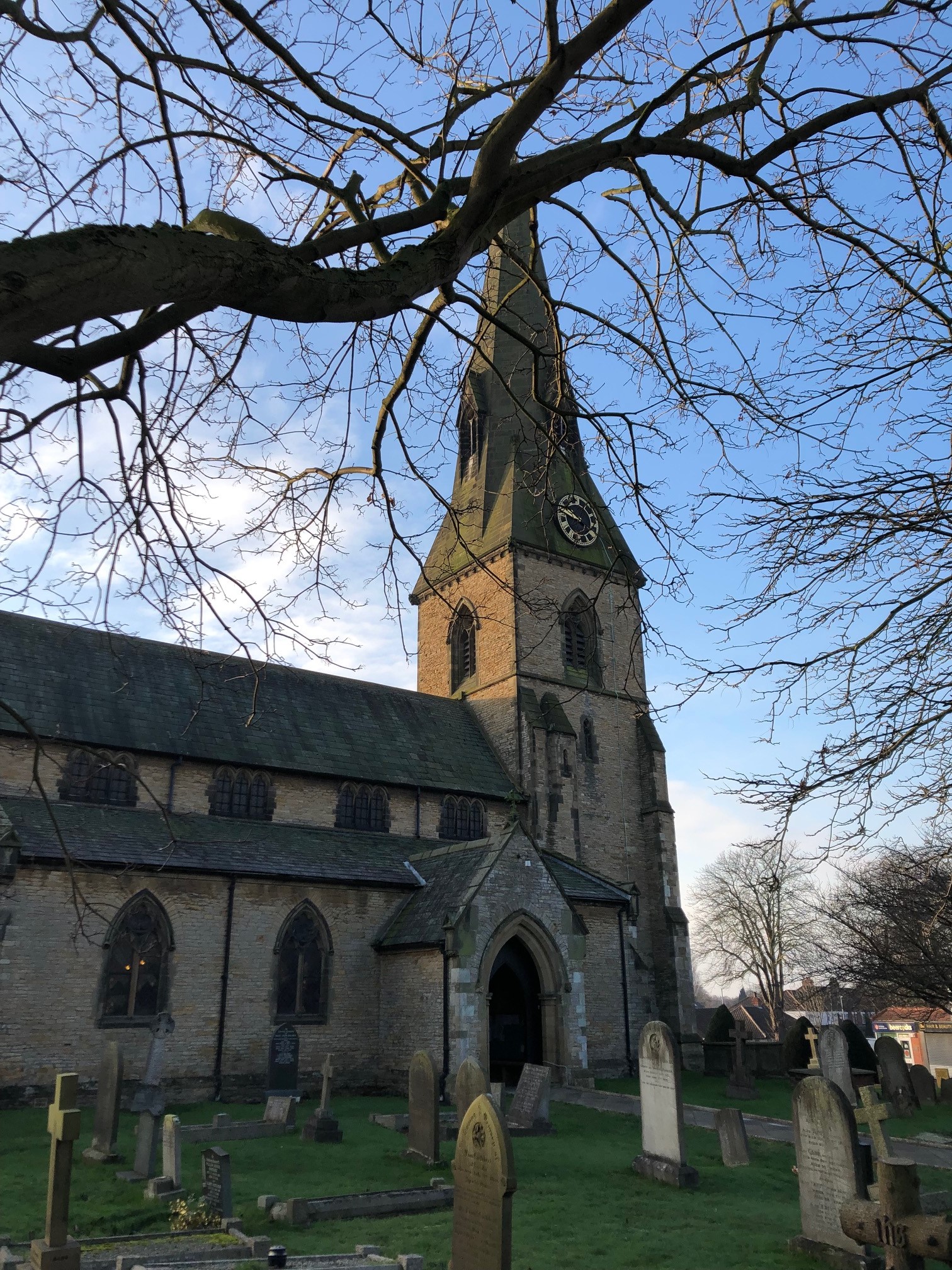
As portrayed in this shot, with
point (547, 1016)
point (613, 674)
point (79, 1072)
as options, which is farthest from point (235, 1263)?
Answer: point (613, 674)

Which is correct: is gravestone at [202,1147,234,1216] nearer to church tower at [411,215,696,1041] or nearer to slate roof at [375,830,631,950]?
slate roof at [375,830,631,950]

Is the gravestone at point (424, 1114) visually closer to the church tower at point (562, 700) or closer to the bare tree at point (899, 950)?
the bare tree at point (899, 950)

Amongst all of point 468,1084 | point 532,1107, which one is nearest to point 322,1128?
point 468,1084

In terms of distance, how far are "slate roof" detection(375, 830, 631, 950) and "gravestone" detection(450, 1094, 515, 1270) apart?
10.7 meters

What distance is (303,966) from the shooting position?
1838 cm

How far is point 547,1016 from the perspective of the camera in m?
18.5

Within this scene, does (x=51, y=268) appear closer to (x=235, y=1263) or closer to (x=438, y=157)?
(x=438, y=157)

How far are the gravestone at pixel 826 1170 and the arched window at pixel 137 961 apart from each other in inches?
466

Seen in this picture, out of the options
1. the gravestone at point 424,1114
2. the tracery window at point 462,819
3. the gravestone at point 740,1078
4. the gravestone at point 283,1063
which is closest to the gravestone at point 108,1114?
the gravestone at point 424,1114

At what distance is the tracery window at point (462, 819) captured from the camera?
23.4 metres

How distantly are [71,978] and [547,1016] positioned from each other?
8950 millimetres

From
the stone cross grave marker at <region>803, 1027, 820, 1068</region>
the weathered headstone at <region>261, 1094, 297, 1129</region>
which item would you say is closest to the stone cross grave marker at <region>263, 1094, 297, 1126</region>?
the weathered headstone at <region>261, 1094, 297, 1129</region>

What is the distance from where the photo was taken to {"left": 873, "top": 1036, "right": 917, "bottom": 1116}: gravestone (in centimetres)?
1747

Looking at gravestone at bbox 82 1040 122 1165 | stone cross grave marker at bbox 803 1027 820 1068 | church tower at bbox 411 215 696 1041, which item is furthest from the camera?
church tower at bbox 411 215 696 1041
